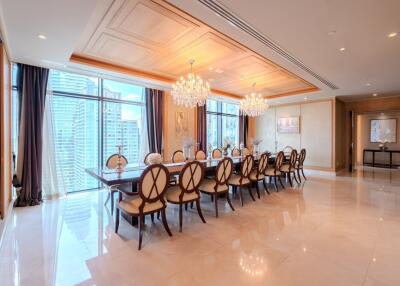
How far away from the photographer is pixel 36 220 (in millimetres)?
3385

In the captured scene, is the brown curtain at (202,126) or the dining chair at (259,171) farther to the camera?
the brown curtain at (202,126)

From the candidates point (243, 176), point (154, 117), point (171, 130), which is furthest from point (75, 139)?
point (243, 176)

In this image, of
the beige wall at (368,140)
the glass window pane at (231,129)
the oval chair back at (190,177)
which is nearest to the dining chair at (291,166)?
the oval chair back at (190,177)

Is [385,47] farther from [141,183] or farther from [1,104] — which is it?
[1,104]

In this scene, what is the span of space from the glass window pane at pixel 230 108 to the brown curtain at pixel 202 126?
1.53m

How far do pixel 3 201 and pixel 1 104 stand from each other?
147 centimetres

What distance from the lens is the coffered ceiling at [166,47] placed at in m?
2.80

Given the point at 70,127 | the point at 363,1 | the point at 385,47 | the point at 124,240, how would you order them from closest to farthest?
the point at 363,1 < the point at 124,240 < the point at 385,47 < the point at 70,127

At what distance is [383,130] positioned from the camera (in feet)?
32.7

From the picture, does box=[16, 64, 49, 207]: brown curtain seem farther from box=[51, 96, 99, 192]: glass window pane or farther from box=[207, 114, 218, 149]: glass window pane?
box=[207, 114, 218, 149]: glass window pane

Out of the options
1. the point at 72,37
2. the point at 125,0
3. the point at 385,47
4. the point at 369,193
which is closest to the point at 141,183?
the point at 125,0

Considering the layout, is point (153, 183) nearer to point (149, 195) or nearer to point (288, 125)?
point (149, 195)

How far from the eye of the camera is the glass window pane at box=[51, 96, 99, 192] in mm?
4770

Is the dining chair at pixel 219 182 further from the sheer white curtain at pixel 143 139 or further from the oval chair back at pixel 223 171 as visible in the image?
the sheer white curtain at pixel 143 139
